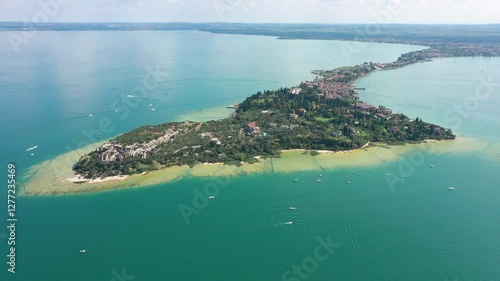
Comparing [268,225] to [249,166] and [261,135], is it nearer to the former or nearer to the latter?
[249,166]

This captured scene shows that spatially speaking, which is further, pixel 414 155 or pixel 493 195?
pixel 414 155

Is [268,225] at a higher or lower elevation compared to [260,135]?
lower

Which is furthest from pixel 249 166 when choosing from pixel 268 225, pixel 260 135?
pixel 268 225

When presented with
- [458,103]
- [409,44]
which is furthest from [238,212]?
[409,44]

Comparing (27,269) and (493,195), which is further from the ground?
(493,195)

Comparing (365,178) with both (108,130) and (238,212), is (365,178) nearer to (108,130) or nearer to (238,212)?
(238,212)

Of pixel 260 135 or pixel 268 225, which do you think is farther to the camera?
pixel 260 135
